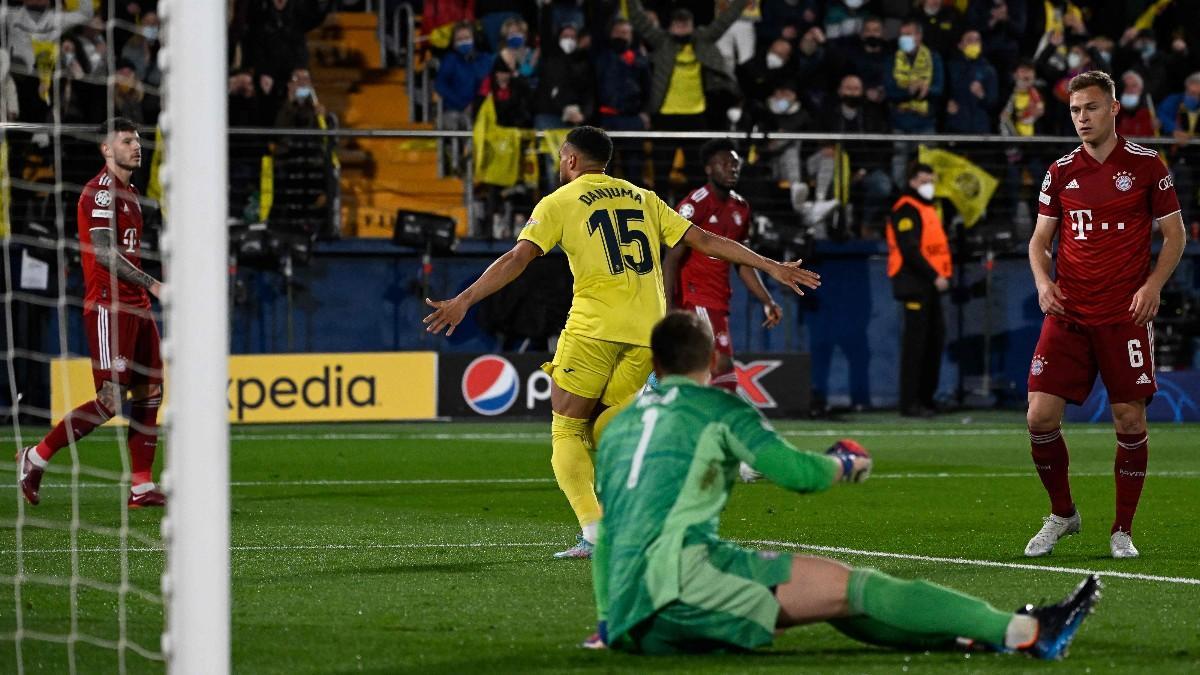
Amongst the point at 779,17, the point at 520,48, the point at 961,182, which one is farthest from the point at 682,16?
the point at 961,182

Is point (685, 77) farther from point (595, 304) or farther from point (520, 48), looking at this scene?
point (595, 304)

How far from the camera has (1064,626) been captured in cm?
524

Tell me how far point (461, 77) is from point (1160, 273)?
14031 mm

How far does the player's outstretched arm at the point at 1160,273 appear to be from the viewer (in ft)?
26.2

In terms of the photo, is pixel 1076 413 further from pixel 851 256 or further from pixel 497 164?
pixel 497 164

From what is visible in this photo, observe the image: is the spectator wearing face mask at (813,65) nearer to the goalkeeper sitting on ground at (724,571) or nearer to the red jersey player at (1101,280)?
the red jersey player at (1101,280)

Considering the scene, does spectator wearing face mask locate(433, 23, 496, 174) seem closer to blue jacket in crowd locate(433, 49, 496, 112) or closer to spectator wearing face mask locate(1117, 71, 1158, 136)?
blue jacket in crowd locate(433, 49, 496, 112)

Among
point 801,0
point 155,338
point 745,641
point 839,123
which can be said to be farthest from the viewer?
point 801,0

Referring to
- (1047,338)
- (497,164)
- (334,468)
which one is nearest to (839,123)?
(497,164)

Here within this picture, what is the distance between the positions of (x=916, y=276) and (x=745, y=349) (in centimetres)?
213

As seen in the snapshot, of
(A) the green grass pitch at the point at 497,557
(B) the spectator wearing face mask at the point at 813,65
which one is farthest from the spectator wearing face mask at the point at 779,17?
(A) the green grass pitch at the point at 497,557

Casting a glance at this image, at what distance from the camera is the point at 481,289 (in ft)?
25.3

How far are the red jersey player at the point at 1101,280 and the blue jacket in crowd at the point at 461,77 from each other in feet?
44.2

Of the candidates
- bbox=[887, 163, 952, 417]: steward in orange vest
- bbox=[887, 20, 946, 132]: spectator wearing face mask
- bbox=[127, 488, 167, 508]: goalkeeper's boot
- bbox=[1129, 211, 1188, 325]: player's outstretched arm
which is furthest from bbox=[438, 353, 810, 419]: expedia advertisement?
bbox=[1129, 211, 1188, 325]: player's outstretched arm
